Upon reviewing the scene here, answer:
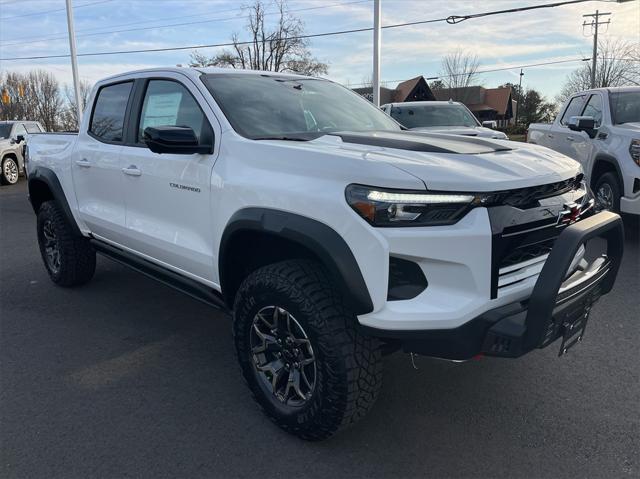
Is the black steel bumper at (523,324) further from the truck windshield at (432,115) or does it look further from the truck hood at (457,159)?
the truck windshield at (432,115)

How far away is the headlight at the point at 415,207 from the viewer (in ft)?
7.47

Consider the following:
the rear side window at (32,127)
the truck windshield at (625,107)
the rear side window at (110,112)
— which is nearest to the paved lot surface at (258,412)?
the rear side window at (110,112)

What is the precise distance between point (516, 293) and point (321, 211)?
920mm

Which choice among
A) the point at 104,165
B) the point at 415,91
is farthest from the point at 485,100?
the point at 104,165

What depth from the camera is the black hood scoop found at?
2.75m

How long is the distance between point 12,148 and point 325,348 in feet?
52.9

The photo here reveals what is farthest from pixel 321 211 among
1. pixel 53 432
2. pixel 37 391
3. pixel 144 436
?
pixel 37 391

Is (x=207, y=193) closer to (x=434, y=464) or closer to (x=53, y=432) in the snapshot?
(x=53, y=432)

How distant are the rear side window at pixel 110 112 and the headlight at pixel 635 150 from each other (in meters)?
5.26

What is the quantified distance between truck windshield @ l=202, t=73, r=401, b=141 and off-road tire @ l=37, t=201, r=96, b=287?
7.90 feet

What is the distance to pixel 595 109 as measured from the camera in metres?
7.33

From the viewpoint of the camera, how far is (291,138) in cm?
309

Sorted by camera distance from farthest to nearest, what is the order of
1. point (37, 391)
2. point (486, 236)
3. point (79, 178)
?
point (79, 178)
point (37, 391)
point (486, 236)

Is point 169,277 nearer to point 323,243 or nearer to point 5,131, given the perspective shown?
point 323,243
